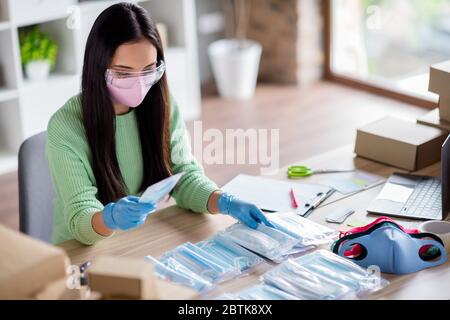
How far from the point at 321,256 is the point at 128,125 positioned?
2.25 ft

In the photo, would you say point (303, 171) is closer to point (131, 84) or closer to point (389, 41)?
point (131, 84)

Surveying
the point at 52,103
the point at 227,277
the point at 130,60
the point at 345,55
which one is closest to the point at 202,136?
the point at 52,103

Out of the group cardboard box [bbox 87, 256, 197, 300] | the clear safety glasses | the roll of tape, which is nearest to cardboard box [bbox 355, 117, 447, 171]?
the roll of tape

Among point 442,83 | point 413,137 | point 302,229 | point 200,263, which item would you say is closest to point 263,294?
point 200,263

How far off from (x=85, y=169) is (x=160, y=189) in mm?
374

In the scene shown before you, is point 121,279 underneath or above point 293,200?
above

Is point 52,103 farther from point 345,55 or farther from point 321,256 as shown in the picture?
point 321,256

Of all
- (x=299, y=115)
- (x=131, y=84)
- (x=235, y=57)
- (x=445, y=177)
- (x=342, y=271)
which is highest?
(x=131, y=84)

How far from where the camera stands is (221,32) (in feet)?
16.5

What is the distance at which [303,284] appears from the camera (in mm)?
1672

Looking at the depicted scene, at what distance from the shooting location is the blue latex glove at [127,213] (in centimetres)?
175

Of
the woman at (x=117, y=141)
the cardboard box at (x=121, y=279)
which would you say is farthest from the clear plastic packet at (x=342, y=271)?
the cardboard box at (x=121, y=279)

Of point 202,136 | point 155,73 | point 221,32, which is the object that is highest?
point 155,73

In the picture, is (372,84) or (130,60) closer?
(130,60)
